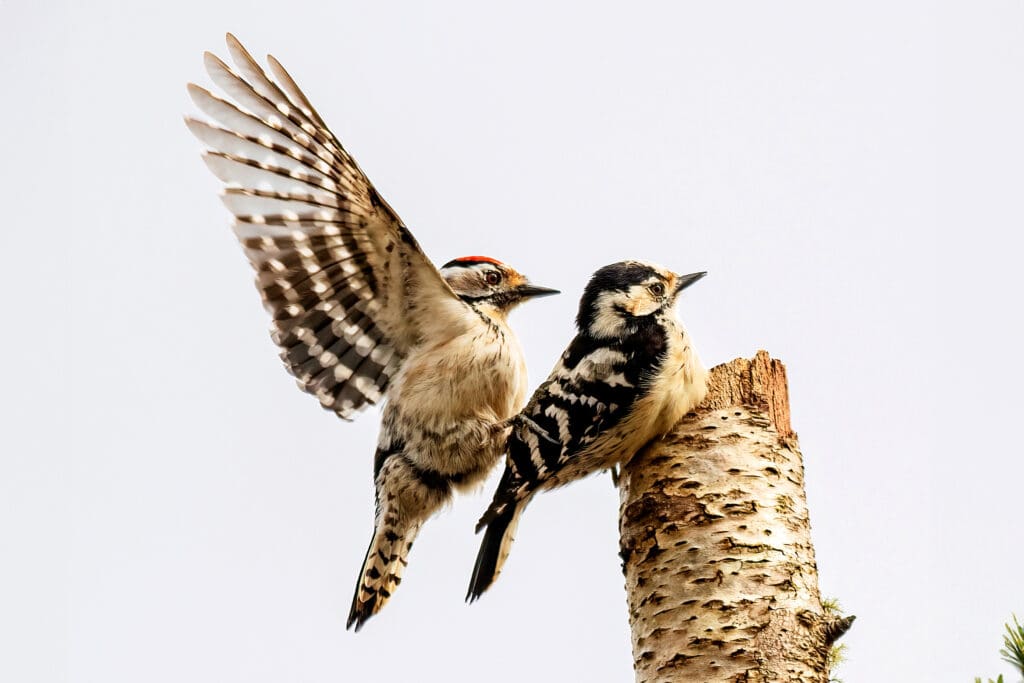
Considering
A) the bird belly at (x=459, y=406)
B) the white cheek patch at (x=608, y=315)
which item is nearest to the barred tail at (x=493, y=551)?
the bird belly at (x=459, y=406)

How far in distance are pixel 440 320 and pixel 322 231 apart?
63cm

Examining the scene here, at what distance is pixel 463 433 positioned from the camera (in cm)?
448

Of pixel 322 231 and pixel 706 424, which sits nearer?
pixel 706 424

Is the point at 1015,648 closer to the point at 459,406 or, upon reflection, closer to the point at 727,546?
the point at 727,546

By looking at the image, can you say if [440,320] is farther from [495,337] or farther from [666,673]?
[666,673]

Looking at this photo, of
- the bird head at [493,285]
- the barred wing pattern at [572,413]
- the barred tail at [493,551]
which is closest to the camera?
the barred wing pattern at [572,413]

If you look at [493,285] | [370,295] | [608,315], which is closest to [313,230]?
[370,295]

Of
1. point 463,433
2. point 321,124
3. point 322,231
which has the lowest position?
point 463,433

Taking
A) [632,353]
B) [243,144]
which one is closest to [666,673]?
[632,353]

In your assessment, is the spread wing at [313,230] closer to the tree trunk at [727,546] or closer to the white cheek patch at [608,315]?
the white cheek patch at [608,315]

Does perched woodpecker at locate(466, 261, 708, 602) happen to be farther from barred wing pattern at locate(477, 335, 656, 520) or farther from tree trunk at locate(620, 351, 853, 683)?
tree trunk at locate(620, 351, 853, 683)

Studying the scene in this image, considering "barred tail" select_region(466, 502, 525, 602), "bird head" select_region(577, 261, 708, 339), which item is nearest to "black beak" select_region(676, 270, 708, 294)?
"bird head" select_region(577, 261, 708, 339)

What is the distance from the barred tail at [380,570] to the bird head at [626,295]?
1232 mm

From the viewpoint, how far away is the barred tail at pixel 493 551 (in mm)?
3881
